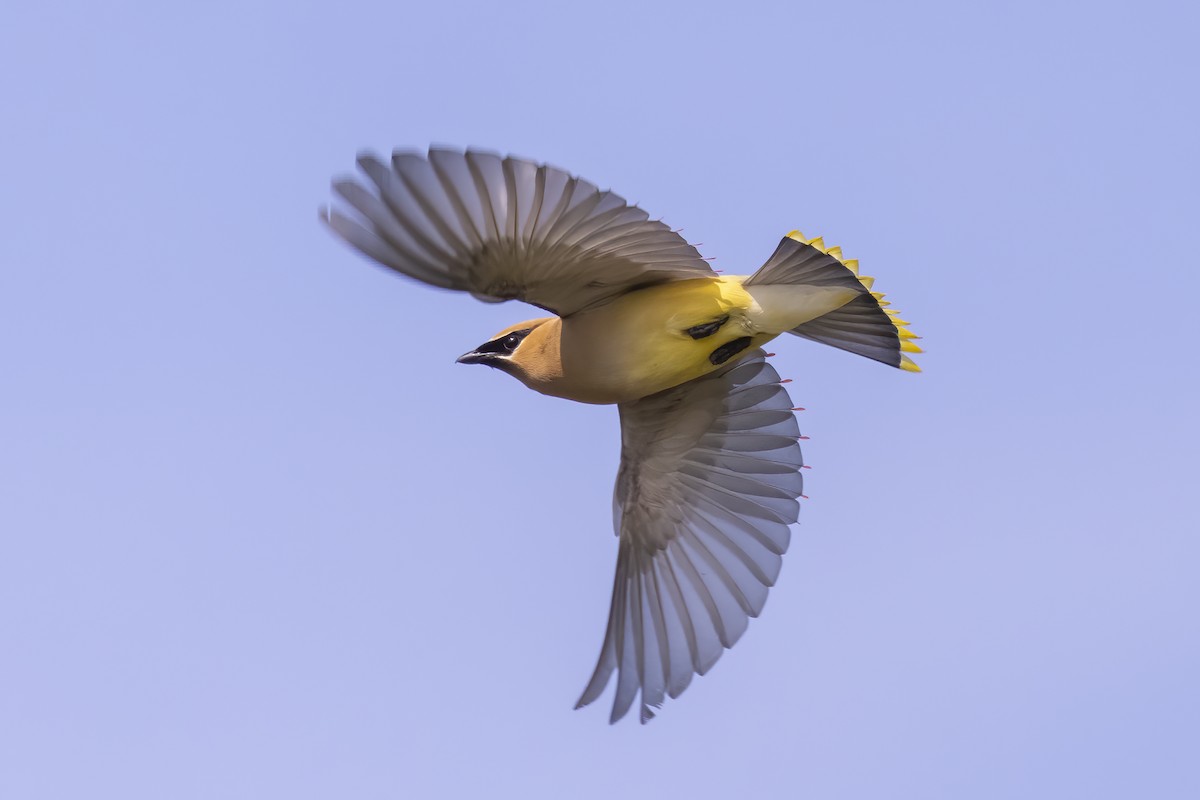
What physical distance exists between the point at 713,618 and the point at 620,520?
85 centimetres

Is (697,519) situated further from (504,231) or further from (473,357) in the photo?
(504,231)

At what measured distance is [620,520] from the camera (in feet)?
31.0

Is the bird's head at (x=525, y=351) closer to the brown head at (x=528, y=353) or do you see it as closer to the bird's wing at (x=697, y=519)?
the brown head at (x=528, y=353)

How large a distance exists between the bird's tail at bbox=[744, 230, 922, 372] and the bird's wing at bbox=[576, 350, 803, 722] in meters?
0.76

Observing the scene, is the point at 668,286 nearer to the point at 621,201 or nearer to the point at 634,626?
the point at 621,201

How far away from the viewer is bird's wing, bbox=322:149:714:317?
21.0 ft

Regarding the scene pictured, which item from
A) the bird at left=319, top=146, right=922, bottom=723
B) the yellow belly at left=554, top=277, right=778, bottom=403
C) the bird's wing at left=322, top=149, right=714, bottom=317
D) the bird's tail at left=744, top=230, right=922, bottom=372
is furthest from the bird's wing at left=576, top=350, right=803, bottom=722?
the bird's wing at left=322, top=149, right=714, bottom=317

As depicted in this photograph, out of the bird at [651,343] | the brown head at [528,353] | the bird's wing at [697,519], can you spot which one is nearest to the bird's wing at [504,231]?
the bird at [651,343]

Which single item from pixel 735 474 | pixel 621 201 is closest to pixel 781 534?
pixel 735 474

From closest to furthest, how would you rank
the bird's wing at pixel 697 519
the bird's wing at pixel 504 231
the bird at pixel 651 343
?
the bird's wing at pixel 504 231 → the bird at pixel 651 343 → the bird's wing at pixel 697 519

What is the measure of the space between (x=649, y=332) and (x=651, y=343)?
0.17 feet

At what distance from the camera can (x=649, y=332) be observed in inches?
303

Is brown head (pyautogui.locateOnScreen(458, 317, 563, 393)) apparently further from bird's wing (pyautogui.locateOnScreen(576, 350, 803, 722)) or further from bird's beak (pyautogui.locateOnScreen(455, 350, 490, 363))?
bird's wing (pyautogui.locateOnScreen(576, 350, 803, 722))

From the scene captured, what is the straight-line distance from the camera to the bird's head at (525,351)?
7.90 metres
